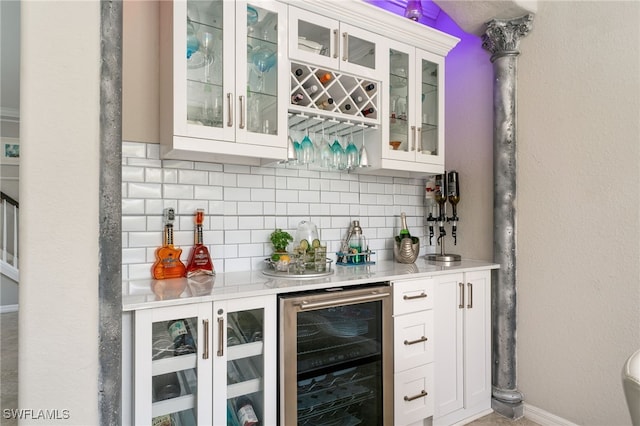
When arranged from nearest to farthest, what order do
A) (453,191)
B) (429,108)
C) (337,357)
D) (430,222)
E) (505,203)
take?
(337,357) → (505,203) → (429,108) → (453,191) → (430,222)

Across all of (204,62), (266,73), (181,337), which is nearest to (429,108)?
(266,73)

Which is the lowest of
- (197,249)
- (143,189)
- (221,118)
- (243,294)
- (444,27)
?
(243,294)

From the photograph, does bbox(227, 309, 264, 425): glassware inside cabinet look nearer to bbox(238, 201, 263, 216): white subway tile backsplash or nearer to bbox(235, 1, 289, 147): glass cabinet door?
bbox(238, 201, 263, 216): white subway tile backsplash

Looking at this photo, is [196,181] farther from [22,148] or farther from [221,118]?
[22,148]

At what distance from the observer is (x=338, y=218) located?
2590mm

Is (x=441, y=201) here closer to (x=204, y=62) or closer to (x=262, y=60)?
(x=262, y=60)

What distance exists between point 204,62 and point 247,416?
169 centimetres

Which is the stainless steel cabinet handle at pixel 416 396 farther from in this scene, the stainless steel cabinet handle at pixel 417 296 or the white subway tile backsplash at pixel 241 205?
the white subway tile backsplash at pixel 241 205

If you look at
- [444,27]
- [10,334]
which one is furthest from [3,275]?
[444,27]

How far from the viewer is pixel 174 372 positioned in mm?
1534

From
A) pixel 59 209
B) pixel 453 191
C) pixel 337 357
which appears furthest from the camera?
pixel 453 191

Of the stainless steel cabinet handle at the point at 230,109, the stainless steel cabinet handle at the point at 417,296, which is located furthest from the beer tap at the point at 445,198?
the stainless steel cabinet handle at the point at 230,109

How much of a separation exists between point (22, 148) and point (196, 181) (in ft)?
3.47

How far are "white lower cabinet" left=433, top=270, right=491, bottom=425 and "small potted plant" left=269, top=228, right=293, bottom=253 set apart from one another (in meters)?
0.94
